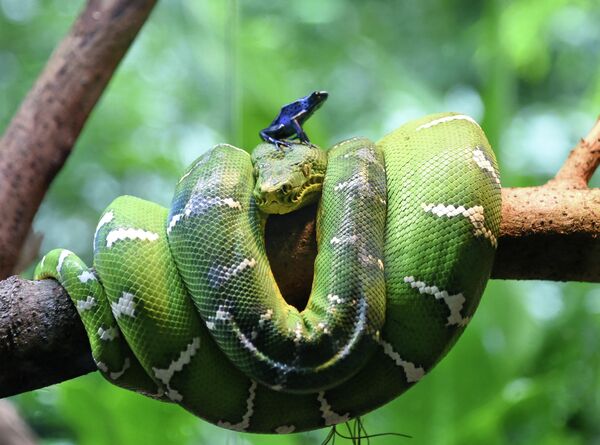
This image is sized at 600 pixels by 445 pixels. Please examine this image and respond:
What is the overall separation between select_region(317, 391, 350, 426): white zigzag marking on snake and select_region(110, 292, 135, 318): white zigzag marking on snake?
0.51 metres

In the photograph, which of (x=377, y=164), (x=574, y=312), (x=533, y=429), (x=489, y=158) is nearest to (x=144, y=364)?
(x=377, y=164)

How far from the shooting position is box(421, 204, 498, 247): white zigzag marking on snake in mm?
1619

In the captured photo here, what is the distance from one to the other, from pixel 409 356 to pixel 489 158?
1.94 feet

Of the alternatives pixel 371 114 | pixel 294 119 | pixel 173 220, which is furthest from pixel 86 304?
pixel 371 114

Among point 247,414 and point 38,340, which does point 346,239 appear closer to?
point 247,414

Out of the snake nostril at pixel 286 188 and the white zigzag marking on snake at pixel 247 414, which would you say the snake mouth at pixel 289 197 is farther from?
the white zigzag marking on snake at pixel 247 414

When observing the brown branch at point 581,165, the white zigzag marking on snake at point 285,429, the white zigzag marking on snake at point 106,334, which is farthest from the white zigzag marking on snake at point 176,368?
the brown branch at point 581,165

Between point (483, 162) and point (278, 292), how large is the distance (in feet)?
2.15

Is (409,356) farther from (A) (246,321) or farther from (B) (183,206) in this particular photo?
(B) (183,206)

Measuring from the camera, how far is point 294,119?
6.37 ft

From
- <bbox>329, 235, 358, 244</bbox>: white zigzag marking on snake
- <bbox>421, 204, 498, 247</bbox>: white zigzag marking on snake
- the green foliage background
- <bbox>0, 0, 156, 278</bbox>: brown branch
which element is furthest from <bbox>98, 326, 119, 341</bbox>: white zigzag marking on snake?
the green foliage background

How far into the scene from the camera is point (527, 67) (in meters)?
5.02

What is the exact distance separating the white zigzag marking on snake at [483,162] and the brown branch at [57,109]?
1.51 metres

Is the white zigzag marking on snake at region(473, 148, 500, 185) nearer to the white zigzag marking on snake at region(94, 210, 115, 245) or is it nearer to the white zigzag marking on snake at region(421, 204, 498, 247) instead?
the white zigzag marking on snake at region(421, 204, 498, 247)
